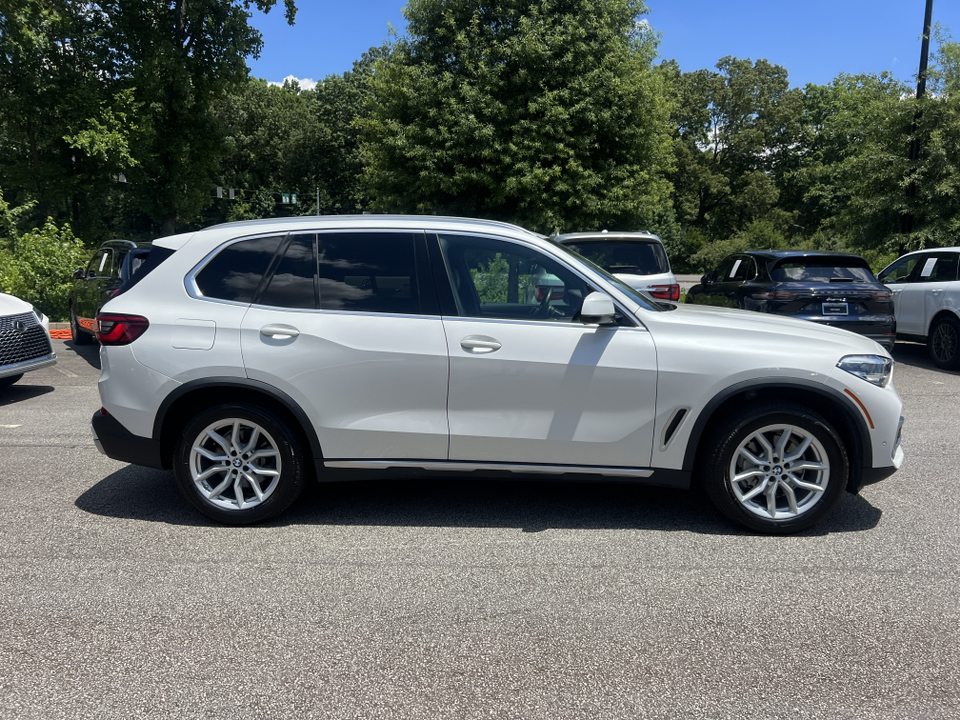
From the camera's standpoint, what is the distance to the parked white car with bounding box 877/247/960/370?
37.6ft

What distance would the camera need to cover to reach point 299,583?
423 centimetres

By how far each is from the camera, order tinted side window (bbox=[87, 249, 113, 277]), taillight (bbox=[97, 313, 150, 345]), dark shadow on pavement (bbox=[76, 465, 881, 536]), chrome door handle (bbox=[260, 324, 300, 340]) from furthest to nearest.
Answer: tinted side window (bbox=[87, 249, 113, 277]), dark shadow on pavement (bbox=[76, 465, 881, 536]), taillight (bbox=[97, 313, 150, 345]), chrome door handle (bbox=[260, 324, 300, 340])

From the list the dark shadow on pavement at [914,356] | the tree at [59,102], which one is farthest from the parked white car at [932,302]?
the tree at [59,102]

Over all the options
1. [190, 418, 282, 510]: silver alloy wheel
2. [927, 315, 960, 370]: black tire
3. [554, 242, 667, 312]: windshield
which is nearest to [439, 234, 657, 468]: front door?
[554, 242, 667, 312]: windshield

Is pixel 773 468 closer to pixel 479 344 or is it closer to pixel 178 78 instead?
pixel 479 344

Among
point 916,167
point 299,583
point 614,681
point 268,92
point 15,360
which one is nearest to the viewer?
point 614,681

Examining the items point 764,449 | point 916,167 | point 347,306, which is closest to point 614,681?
point 764,449

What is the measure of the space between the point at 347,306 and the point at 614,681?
2710mm

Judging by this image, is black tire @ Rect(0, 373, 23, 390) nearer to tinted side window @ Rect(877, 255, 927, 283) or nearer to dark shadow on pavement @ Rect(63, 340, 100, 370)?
dark shadow on pavement @ Rect(63, 340, 100, 370)

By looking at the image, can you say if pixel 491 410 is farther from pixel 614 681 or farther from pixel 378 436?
pixel 614 681

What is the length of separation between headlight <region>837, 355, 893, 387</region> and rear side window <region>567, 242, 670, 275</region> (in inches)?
243

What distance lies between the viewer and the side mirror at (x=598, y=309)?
4.69 metres

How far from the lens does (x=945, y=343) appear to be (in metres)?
11.6

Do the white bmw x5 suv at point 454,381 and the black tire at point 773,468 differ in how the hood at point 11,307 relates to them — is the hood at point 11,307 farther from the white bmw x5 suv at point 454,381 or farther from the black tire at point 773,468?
the black tire at point 773,468
